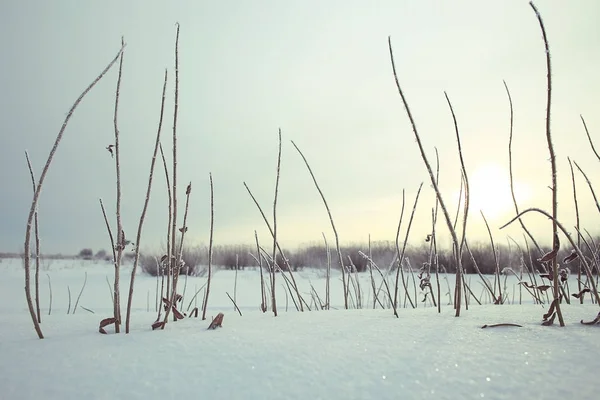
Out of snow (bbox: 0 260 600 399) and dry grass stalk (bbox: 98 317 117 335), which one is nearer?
snow (bbox: 0 260 600 399)

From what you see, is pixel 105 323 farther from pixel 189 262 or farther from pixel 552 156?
pixel 189 262

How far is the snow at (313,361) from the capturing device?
56 centimetres

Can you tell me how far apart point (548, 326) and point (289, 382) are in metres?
0.64

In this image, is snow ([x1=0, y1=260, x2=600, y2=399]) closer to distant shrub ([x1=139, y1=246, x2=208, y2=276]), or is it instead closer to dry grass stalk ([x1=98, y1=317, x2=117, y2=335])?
dry grass stalk ([x1=98, y1=317, x2=117, y2=335])

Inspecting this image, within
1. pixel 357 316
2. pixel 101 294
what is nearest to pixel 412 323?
pixel 357 316

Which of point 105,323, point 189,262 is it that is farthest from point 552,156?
point 189,262

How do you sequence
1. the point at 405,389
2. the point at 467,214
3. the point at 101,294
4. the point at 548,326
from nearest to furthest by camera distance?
the point at 405,389 → the point at 548,326 → the point at 467,214 → the point at 101,294

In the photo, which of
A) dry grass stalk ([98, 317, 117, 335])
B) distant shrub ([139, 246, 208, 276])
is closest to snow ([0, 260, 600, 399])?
dry grass stalk ([98, 317, 117, 335])

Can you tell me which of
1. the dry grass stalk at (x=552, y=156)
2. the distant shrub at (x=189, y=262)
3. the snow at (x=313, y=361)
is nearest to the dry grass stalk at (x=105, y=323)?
the snow at (x=313, y=361)

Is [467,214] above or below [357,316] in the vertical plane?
above

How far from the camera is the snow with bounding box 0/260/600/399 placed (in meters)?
0.56

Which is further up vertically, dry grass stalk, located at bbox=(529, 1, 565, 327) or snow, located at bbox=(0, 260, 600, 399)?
dry grass stalk, located at bbox=(529, 1, 565, 327)

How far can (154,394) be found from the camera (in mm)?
574

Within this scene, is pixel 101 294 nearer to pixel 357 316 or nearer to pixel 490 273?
pixel 357 316
